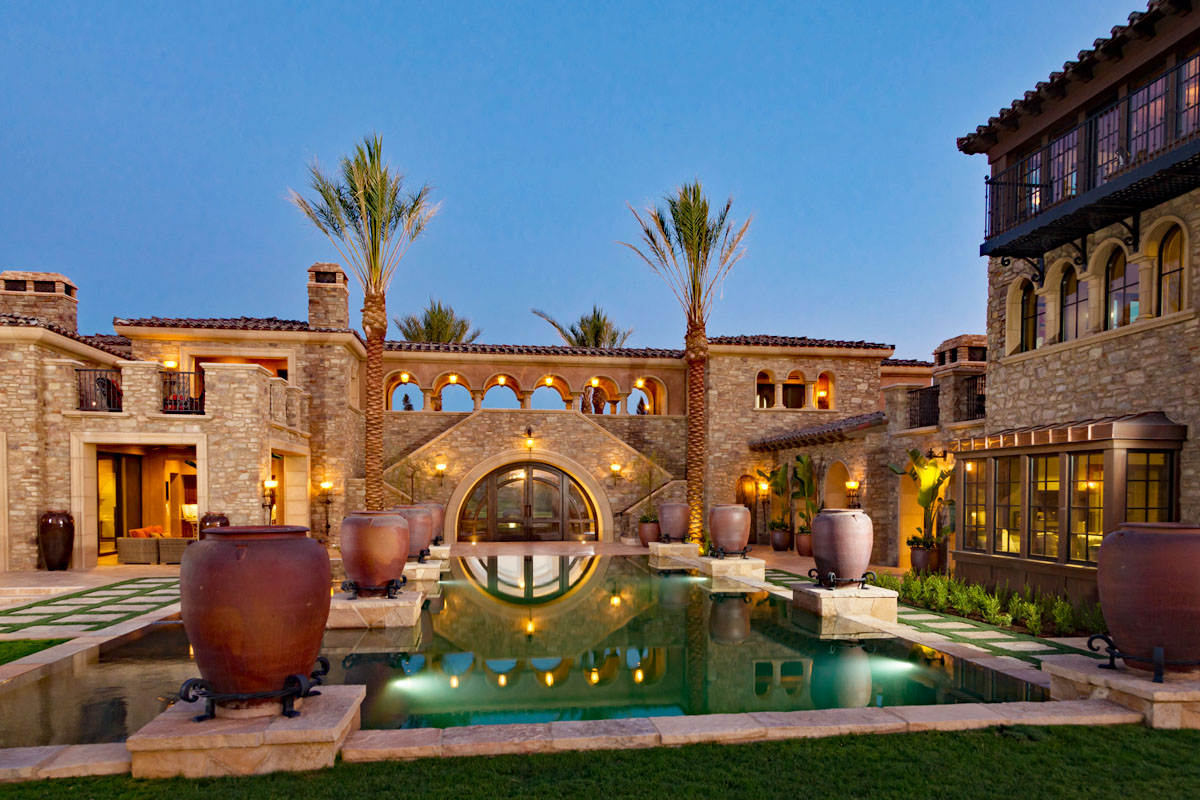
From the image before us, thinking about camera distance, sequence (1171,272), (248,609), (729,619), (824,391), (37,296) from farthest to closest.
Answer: (824,391) < (37,296) < (1171,272) < (729,619) < (248,609)

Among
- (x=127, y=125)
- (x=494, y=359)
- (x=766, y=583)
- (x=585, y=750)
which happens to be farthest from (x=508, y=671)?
(x=127, y=125)

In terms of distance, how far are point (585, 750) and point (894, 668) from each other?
3795mm

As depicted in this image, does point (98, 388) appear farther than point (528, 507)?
No

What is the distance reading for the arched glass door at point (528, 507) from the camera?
24.1 m

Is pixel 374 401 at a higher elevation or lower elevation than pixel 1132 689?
higher

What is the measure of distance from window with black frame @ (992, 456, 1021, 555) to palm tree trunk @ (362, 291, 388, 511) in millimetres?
13977

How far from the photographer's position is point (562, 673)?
23.4 ft

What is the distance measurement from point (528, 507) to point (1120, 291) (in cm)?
1743

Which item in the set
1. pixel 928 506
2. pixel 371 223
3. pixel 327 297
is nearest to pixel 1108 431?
pixel 928 506

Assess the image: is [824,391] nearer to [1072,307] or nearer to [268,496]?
[1072,307]

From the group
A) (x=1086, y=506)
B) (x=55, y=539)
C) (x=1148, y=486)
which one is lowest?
(x=55, y=539)

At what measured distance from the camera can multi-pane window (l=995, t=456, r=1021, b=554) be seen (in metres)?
11.7

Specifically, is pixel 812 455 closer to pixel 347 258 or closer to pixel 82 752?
pixel 347 258

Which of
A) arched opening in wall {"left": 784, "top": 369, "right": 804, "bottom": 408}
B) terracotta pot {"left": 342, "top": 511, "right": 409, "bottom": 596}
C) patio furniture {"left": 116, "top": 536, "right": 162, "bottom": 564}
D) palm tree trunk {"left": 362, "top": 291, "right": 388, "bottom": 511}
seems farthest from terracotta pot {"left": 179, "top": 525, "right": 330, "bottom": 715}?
arched opening in wall {"left": 784, "top": 369, "right": 804, "bottom": 408}
